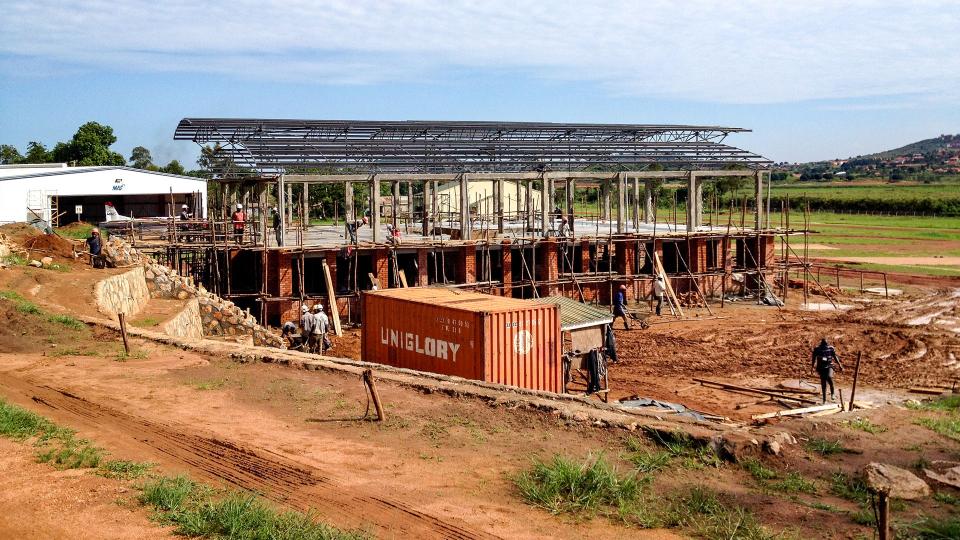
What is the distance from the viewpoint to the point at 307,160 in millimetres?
31969

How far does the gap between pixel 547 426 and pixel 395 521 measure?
448 centimetres

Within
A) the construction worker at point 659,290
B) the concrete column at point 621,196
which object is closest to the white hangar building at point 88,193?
the concrete column at point 621,196

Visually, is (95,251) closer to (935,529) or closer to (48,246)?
(48,246)

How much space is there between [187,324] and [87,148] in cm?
4964

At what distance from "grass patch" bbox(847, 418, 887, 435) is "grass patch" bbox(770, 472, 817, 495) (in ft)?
13.7

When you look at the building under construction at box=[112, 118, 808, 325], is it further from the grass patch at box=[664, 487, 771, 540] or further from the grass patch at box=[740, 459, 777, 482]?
the grass patch at box=[664, 487, 771, 540]

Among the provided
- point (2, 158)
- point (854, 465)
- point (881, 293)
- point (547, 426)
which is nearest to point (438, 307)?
point (547, 426)

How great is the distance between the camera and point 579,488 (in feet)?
36.8

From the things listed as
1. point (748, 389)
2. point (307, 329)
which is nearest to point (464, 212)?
point (307, 329)

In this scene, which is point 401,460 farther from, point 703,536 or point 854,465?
point 854,465

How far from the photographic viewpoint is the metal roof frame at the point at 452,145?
31734 mm

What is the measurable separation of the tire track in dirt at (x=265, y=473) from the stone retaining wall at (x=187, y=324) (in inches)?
325

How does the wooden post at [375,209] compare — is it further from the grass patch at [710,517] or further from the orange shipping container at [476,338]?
the grass patch at [710,517]

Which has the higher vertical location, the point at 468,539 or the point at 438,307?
the point at 438,307
